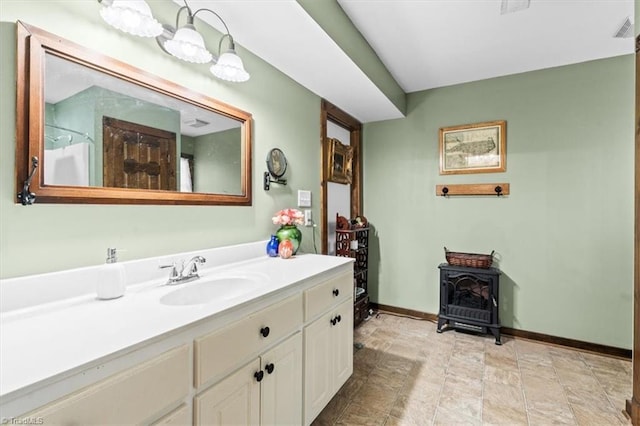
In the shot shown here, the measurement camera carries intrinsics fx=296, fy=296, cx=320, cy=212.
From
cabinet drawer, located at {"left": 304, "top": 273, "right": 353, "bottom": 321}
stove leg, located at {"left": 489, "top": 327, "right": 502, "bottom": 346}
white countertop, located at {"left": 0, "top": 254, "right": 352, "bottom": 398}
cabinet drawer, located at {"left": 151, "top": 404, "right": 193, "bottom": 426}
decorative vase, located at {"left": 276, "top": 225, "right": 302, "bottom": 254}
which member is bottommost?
stove leg, located at {"left": 489, "top": 327, "right": 502, "bottom": 346}

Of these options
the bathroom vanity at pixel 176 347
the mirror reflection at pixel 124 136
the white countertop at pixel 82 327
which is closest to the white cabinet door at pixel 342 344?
the bathroom vanity at pixel 176 347

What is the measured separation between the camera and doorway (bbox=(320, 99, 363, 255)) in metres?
2.72

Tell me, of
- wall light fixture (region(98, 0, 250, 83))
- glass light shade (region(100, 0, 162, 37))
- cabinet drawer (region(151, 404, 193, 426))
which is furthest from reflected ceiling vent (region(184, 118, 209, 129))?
cabinet drawer (region(151, 404, 193, 426))

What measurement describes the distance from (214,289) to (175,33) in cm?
123

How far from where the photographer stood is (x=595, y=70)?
2557 mm

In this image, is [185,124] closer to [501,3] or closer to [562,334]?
[501,3]

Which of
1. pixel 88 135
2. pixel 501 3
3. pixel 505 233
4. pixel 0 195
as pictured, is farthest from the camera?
pixel 505 233

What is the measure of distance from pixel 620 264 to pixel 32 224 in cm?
383

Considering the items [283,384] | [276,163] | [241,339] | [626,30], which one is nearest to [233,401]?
[241,339]

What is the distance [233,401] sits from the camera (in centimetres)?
104

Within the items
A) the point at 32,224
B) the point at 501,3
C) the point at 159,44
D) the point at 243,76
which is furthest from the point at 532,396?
the point at 159,44

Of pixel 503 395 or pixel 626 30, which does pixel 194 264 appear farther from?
pixel 626 30

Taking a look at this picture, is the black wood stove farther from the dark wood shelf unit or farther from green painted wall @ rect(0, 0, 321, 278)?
green painted wall @ rect(0, 0, 321, 278)

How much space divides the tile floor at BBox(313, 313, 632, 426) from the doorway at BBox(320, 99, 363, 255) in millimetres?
1090
